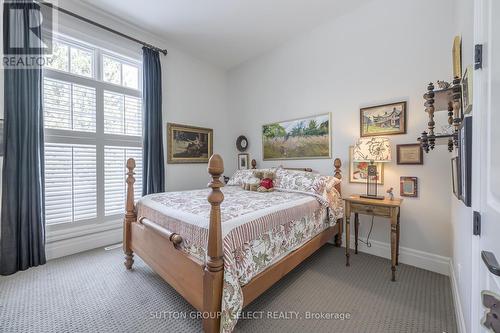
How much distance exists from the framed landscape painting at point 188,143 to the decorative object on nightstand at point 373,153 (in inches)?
108

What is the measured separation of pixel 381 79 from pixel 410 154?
100 cm

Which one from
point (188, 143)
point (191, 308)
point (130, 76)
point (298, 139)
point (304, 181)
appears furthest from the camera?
point (188, 143)

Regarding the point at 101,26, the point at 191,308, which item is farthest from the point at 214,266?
the point at 101,26

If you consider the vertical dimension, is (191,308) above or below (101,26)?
below

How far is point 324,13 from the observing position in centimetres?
296

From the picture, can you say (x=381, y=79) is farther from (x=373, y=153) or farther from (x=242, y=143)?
(x=242, y=143)

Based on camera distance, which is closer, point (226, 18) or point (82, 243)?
point (82, 243)

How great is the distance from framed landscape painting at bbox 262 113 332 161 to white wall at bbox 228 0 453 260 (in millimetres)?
112

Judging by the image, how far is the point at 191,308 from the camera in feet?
5.78

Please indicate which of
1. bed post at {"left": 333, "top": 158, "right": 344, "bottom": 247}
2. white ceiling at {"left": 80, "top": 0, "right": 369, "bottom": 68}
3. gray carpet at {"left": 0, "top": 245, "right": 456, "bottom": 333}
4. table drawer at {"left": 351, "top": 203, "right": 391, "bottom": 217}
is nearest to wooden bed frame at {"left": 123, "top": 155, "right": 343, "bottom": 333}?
gray carpet at {"left": 0, "top": 245, "right": 456, "bottom": 333}

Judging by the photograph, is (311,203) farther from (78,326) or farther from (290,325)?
(78,326)

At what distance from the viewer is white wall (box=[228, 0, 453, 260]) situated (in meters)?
2.32

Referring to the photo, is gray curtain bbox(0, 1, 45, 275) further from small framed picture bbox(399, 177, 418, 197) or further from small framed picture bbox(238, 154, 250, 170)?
small framed picture bbox(399, 177, 418, 197)

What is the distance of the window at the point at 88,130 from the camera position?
2.64 meters
